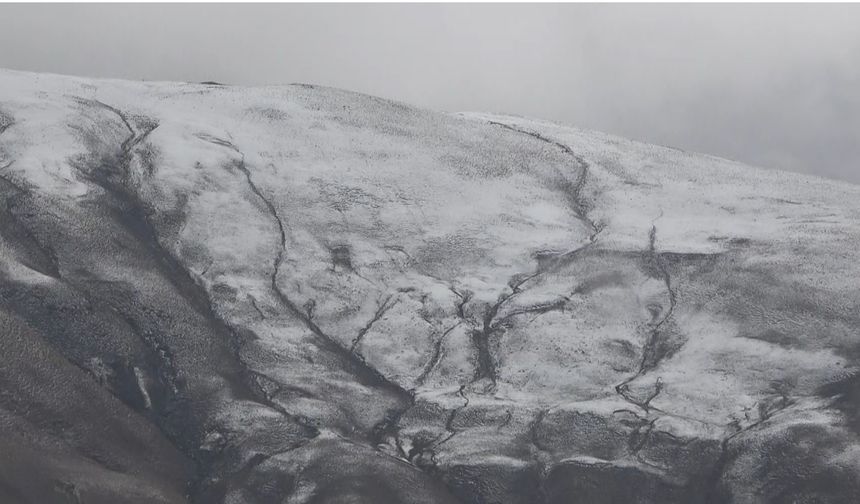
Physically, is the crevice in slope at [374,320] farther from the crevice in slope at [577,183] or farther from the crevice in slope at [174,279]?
the crevice in slope at [577,183]

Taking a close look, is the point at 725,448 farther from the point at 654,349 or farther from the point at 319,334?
the point at 319,334

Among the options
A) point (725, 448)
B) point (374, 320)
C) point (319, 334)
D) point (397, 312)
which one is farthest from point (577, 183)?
point (725, 448)

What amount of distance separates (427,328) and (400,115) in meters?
36.2

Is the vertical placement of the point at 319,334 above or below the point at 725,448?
below

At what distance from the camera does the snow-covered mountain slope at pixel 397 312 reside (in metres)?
75.2

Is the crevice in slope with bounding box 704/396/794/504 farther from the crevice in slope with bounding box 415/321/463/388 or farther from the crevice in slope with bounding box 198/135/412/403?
the crevice in slope with bounding box 415/321/463/388

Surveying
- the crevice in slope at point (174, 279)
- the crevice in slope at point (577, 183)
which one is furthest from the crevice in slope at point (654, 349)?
the crevice in slope at point (174, 279)

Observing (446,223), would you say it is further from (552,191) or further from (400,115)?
(400,115)

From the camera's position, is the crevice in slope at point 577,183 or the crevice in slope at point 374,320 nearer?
the crevice in slope at point 374,320

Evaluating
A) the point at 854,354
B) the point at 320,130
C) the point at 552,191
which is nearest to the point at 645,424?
the point at 854,354

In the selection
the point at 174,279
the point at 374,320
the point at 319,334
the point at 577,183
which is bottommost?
the point at 174,279

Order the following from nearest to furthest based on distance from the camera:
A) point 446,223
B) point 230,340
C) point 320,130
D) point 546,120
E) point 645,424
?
point 645,424 < point 230,340 < point 446,223 < point 320,130 < point 546,120

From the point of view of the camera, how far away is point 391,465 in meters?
75.4

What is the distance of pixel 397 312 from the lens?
94125 millimetres
